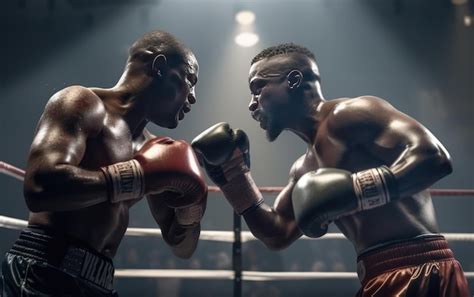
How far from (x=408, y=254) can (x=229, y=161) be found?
0.78 m

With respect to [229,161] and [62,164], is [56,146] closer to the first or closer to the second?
[62,164]

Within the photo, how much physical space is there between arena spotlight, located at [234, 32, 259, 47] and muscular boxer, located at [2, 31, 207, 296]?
507cm

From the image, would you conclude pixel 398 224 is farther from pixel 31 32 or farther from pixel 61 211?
pixel 31 32

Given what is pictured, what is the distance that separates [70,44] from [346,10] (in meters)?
3.73

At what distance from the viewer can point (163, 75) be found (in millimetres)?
1960

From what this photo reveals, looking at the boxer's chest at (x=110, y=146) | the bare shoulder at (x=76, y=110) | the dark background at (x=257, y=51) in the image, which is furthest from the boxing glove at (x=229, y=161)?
the dark background at (x=257, y=51)

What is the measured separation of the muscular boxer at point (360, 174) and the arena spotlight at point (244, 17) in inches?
198

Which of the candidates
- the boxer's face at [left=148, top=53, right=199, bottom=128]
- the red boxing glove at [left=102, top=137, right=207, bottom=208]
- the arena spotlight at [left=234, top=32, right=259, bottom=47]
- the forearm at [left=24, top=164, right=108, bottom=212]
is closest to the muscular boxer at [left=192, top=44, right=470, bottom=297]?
the boxer's face at [left=148, top=53, right=199, bottom=128]

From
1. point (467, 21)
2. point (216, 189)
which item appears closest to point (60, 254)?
point (216, 189)

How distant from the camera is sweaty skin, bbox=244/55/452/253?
5.58 ft

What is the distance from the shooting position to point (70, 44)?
22.8ft

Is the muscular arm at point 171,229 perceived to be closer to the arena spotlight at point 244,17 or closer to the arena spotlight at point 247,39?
the arena spotlight at point 247,39

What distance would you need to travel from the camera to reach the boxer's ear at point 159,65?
6.40ft

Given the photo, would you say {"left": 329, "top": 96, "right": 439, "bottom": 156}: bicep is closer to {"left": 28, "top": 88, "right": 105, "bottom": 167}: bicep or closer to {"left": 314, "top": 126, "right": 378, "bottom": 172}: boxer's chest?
{"left": 314, "top": 126, "right": 378, "bottom": 172}: boxer's chest
